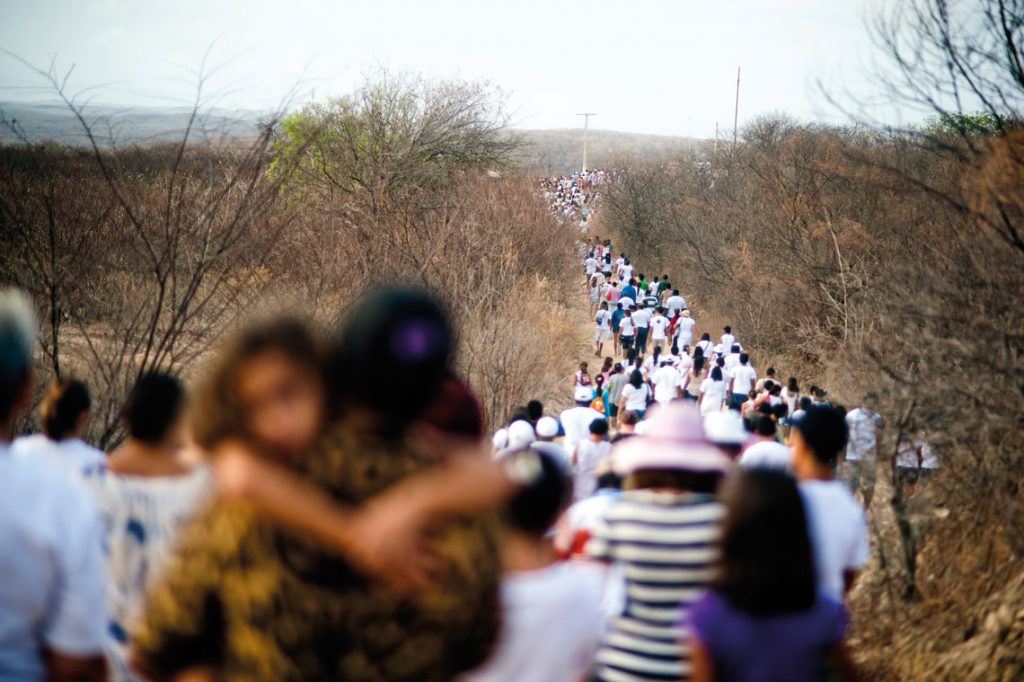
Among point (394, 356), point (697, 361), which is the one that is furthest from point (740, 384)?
point (394, 356)

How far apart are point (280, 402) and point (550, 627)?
3.53 ft

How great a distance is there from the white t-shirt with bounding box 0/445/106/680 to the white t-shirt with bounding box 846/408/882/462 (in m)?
6.69

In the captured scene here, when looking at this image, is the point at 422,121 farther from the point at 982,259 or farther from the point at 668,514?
the point at 668,514

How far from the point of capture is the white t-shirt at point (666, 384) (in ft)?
44.0

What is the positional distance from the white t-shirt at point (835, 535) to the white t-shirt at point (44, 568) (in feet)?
8.54

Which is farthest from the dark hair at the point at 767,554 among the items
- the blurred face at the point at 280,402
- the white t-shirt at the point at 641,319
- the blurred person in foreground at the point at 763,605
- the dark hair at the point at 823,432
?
the white t-shirt at the point at 641,319

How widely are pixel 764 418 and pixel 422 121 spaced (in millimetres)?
22322

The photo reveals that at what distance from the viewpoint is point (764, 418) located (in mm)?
6523

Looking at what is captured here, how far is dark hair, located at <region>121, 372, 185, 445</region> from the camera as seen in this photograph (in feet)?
9.82

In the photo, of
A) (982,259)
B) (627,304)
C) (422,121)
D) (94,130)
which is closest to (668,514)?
(982,259)

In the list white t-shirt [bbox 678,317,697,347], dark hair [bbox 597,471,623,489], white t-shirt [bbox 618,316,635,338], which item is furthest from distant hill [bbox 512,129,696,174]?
dark hair [bbox 597,471,623,489]

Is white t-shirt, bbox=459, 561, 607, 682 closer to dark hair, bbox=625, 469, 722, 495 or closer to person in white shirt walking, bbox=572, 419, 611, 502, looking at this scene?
Answer: dark hair, bbox=625, 469, 722, 495

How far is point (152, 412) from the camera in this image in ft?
9.87

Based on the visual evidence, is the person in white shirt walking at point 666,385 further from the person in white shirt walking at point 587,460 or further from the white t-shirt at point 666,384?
the person in white shirt walking at point 587,460
